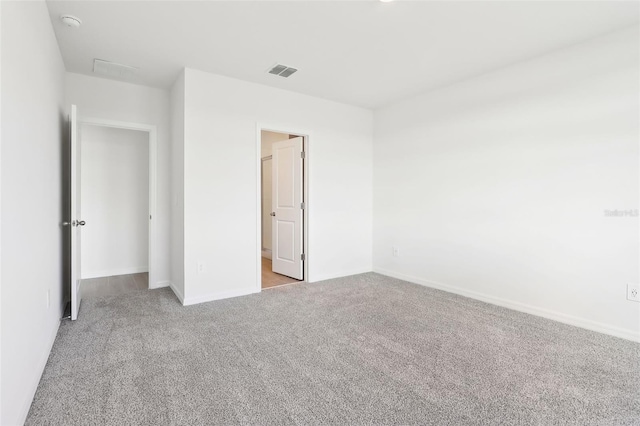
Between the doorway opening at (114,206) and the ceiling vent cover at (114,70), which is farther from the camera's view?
the doorway opening at (114,206)

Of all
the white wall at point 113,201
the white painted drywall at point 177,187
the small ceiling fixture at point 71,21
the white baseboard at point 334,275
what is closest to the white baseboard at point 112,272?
the white wall at point 113,201

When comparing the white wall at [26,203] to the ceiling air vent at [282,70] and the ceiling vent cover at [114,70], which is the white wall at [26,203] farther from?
the ceiling air vent at [282,70]

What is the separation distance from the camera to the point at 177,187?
12.0ft

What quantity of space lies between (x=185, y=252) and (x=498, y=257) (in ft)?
10.8

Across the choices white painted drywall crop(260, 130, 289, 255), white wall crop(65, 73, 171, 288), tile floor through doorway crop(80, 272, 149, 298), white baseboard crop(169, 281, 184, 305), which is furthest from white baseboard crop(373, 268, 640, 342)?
tile floor through doorway crop(80, 272, 149, 298)

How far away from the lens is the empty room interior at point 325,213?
1.77 m

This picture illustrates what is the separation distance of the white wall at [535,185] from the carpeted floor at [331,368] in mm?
385

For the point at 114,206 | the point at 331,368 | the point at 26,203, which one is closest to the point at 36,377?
the point at 26,203

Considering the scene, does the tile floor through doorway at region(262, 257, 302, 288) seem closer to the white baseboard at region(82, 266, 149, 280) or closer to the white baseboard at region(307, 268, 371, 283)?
the white baseboard at region(307, 268, 371, 283)

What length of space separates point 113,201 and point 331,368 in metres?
4.24

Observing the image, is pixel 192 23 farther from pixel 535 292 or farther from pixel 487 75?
pixel 535 292

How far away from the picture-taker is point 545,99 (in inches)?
119

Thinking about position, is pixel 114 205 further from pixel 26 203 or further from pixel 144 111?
pixel 26 203

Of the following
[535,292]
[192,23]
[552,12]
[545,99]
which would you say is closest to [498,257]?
[535,292]
